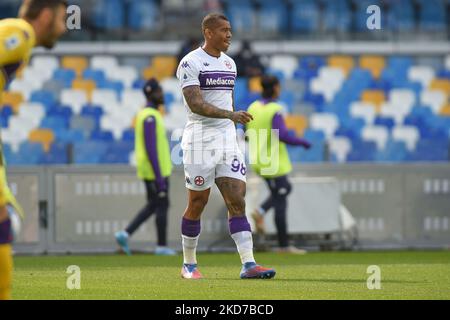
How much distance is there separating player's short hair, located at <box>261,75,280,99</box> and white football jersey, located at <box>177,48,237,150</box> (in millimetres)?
5052

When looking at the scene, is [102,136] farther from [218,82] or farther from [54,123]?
[218,82]

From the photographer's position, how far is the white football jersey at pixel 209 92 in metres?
9.78

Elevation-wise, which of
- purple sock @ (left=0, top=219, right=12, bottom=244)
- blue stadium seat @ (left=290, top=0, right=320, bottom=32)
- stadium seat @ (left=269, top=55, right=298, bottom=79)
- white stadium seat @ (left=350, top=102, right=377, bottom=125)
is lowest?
white stadium seat @ (left=350, top=102, right=377, bottom=125)

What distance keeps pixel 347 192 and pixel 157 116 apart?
11.0 feet

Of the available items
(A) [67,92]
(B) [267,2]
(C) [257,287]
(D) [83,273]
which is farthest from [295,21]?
(C) [257,287]

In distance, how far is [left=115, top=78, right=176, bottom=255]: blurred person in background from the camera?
1494cm

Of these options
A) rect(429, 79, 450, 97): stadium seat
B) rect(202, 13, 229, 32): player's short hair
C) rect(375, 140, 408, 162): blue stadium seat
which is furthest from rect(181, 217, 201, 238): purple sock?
rect(429, 79, 450, 97): stadium seat

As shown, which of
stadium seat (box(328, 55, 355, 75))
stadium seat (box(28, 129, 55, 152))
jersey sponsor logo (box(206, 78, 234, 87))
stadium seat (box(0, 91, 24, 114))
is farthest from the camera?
stadium seat (box(328, 55, 355, 75))

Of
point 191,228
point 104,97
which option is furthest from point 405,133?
point 191,228

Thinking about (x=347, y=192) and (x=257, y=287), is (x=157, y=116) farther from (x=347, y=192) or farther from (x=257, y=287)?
(x=257, y=287)

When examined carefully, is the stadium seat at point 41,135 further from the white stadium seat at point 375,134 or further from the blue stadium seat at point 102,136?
the white stadium seat at point 375,134

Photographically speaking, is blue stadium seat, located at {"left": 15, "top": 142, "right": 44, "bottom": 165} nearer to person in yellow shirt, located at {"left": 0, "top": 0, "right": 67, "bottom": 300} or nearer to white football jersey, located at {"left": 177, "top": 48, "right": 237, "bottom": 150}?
white football jersey, located at {"left": 177, "top": 48, "right": 237, "bottom": 150}

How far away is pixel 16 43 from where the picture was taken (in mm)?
5328
